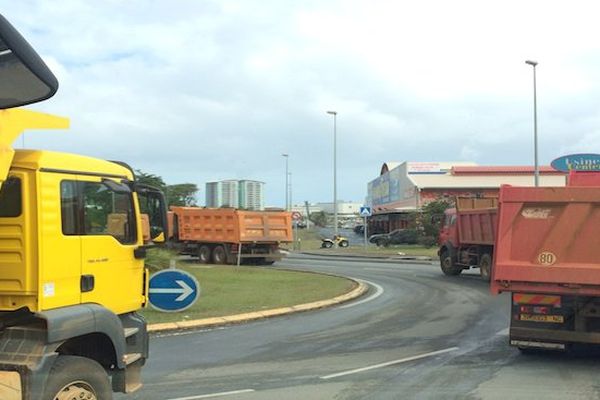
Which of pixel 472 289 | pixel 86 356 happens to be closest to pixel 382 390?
pixel 86 356

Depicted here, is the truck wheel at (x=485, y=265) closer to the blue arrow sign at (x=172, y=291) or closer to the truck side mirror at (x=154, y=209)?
the blue arrow sign at (x=172, y=291)

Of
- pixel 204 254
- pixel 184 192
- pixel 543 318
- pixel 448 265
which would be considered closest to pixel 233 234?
pixel 204 254

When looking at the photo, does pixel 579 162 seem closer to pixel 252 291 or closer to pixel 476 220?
pixel 476 220

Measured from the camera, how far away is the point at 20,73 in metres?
4.02

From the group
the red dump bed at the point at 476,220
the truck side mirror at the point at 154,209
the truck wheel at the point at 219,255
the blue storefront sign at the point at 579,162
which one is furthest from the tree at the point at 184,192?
the truck side mirror at the point at 154,209

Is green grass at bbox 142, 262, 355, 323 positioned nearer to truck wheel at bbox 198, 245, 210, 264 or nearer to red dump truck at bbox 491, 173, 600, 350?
red dump truck at bbox 491, 173, 600, 350

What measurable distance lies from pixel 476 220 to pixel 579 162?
10.7 m

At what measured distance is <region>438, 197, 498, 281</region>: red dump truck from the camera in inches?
848

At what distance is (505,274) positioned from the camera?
29.7 feet

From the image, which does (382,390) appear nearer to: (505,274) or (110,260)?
(505,274)

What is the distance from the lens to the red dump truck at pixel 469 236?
70.7ft

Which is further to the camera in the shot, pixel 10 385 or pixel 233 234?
pixel 233 234

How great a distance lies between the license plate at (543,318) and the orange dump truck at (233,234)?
20.5 meters

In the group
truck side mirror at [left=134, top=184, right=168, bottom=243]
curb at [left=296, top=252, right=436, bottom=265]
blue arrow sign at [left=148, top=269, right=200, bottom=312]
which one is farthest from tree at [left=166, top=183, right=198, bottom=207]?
truck side mirror at [left=134, top=184, right=168, bottom=243]
